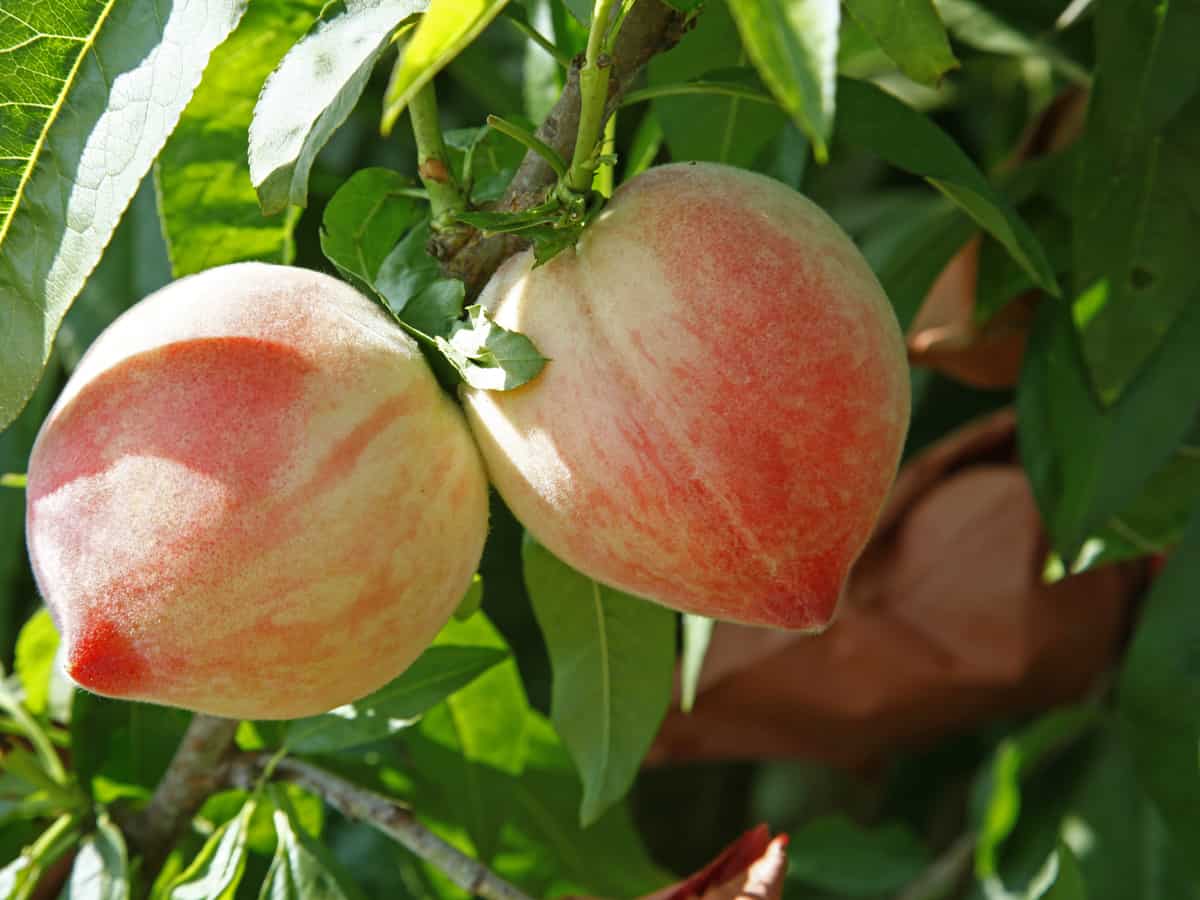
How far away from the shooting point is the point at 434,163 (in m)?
0.62

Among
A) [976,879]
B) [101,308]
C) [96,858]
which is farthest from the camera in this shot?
[976,879]

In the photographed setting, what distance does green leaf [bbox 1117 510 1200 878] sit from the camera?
87 centimetres

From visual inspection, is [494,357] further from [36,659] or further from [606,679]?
[36,659]

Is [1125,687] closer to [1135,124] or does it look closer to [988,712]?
[988,712]

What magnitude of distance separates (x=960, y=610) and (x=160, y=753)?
600 mm

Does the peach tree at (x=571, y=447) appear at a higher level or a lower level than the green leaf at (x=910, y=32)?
lower

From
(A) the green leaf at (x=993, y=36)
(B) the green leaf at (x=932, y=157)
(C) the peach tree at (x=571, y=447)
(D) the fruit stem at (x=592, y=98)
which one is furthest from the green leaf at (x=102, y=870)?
(A) the green leaf at (x=993, y=36)

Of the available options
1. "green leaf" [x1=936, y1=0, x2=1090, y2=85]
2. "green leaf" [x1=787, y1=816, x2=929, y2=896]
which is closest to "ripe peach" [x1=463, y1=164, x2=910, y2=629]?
"green leaf" [x1=936, y1=0, x2=1090, y2=85]

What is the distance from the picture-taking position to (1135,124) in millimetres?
776

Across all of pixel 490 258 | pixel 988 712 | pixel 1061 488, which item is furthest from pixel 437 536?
pixel 988 712

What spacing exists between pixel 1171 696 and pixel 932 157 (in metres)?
0.41

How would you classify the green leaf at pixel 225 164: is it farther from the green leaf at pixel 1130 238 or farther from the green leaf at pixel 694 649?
the green leaf at pixel 1130 238

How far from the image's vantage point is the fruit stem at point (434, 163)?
61cm

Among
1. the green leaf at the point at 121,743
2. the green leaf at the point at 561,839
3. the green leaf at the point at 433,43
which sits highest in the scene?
the green leaf at the point at 433,43
